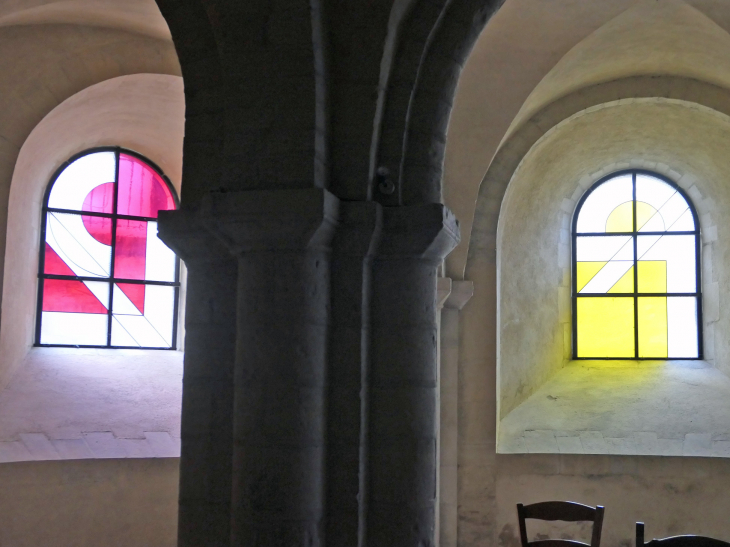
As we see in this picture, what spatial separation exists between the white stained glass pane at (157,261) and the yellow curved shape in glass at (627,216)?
4.39 m

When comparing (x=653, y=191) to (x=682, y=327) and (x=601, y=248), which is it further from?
(x=682, y=327)

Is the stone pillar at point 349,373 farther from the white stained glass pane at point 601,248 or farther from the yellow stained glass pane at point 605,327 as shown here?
the white stained glass pane at point 601,248

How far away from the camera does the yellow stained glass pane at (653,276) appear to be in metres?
8.49

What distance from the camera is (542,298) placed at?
8.23m

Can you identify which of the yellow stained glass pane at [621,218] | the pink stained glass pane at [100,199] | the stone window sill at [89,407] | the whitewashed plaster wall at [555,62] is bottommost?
the stone window sill at [89,407]

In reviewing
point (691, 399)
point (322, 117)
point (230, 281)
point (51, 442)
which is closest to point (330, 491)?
point (230, 281)

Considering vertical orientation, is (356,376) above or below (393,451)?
above

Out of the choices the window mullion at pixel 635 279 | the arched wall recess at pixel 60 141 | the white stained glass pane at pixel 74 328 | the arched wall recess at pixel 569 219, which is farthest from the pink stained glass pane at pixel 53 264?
the window mullion at pixel 635 279

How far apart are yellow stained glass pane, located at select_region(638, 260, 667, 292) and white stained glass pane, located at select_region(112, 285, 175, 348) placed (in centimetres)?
464

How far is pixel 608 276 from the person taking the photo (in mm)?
8602

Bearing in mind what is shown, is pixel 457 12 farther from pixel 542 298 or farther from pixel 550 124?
pixel 542 298

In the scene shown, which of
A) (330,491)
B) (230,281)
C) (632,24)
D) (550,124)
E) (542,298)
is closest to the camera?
(330,491)

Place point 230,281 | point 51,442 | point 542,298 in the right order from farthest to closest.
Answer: point 542,298 < point 51,442 < point 230,281

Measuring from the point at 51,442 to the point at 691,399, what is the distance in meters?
5.37
